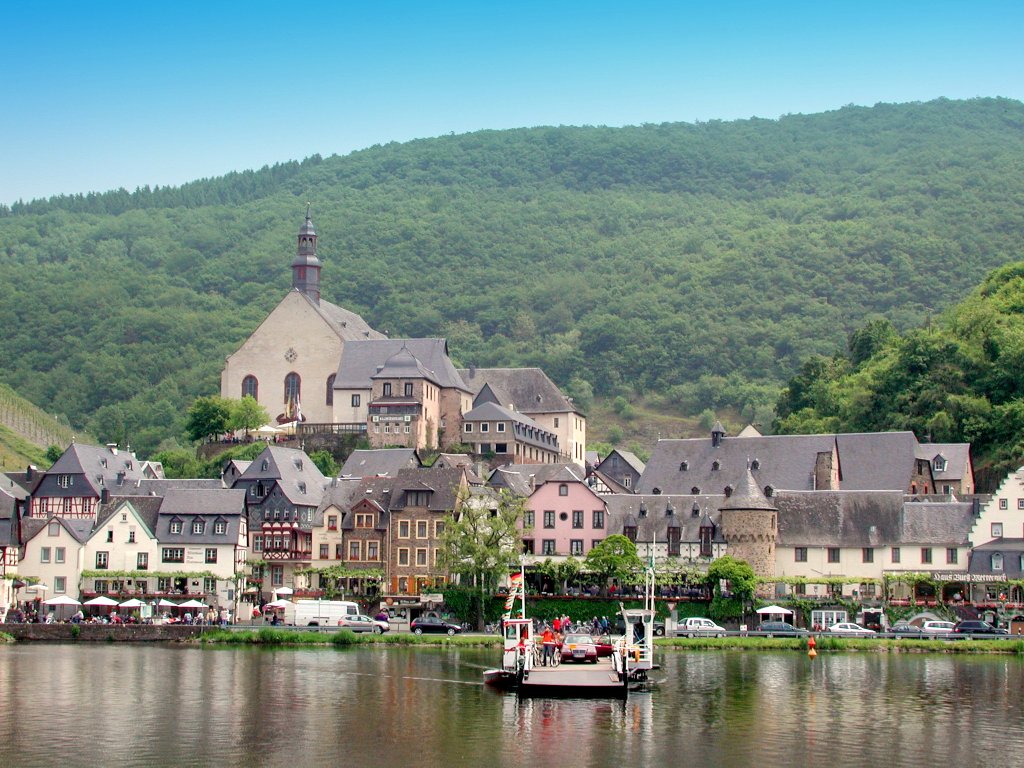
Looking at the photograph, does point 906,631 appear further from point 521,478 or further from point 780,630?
point 521,478

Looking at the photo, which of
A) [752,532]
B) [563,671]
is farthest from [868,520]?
[563,671]

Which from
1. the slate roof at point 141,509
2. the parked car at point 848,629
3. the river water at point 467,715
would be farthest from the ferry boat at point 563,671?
the slate roof at point 141,509

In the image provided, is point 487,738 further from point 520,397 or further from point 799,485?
point 520,397

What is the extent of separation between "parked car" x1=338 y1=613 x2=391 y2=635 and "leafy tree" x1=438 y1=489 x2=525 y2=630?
6.59 meters

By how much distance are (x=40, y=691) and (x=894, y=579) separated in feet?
178

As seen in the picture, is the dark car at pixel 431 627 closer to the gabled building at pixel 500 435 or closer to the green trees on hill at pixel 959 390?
the gabled building at pixel 500 435

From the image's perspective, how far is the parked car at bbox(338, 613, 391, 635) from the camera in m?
87.9

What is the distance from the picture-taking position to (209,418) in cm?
13638

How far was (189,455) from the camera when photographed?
13700cm

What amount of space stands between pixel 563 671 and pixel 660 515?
131 ft

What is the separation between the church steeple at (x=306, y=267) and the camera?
16088 centimetres

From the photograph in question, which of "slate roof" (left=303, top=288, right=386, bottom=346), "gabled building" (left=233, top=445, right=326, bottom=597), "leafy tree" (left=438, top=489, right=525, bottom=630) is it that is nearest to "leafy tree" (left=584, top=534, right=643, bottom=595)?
"leafy tree" (left=438, top=489, right=525, bottom=630)

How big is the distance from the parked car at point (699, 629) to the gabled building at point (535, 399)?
5360 centimetres

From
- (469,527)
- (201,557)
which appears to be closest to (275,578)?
(201,557)
